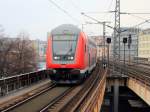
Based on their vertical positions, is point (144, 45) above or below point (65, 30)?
above

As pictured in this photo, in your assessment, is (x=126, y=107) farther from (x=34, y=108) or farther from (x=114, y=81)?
(x=34, y=108)

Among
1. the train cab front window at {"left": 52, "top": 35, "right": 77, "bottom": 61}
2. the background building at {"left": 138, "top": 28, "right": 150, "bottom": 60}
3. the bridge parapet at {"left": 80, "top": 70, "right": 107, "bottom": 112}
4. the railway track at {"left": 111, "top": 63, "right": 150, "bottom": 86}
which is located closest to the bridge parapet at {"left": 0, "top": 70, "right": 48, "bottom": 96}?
the train cab front window at {"left": 52, "top": 35, "right": 77, "bottom": 61}

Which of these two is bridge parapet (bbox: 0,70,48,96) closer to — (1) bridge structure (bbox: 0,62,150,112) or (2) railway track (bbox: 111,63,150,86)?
(1) bridge structure (bbox: 0,62,150,112)

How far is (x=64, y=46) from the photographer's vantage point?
78.1 ft

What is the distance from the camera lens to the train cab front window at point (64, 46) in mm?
23609

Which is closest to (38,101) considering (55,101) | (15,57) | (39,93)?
(55,101)

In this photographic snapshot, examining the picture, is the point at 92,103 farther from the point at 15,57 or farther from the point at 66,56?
the point at 15,57

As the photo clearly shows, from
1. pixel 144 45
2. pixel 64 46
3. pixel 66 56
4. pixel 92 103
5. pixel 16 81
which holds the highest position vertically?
pixel 144 45

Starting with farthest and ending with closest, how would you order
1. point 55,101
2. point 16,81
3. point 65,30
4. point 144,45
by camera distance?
point 144,45
point 65,30
point 16,81
point 55,101

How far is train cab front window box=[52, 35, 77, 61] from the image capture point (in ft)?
77.5

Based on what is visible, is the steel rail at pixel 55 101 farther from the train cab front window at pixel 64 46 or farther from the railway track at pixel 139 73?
the railway track at pixel 139 73

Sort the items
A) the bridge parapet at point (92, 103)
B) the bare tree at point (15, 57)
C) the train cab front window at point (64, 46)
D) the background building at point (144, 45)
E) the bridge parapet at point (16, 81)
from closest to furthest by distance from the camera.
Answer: the bridge parapet at point (92, 103)
the bridge parapet at point (16, 81)
the train cab front window at point (64, 46)
the bare tree at point (15, 57)
the background building at point (144, 45)

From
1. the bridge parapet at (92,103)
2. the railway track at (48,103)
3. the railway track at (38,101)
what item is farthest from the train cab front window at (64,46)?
the bridge parapet at (92,103)

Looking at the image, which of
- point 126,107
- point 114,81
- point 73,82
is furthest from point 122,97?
point 73,82
